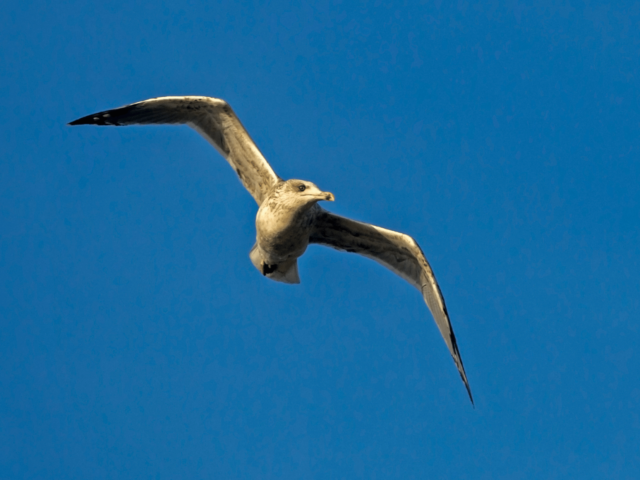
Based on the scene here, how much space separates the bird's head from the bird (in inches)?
17.5

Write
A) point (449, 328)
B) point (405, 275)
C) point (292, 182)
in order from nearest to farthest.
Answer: point (292, 182) → point (449, 328) → point (405, 275)

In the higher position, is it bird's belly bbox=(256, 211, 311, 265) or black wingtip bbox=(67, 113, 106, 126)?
black wingtip bbox=(67, 113, 106, 126)

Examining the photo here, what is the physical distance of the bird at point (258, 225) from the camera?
13.0 m

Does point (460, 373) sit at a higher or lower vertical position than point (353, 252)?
lower

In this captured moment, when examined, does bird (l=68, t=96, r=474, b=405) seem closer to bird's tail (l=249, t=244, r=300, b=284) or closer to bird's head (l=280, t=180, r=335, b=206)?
bird's tail (l=249, t=244, r=300, b=284)

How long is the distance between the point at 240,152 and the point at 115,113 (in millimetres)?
2739

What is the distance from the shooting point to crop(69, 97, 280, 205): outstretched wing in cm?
1335

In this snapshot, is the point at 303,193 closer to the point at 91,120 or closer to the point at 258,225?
the point at 258,225

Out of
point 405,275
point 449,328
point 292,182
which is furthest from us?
point 405,275

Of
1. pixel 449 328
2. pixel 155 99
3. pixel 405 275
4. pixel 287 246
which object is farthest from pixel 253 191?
pixel 449 328

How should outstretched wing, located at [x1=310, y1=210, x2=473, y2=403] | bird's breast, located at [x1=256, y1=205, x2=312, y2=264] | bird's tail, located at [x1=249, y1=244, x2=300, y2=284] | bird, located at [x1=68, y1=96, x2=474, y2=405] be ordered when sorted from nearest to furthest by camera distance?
bird's breast, located at [x1=256, y1=205, x2=312, y2=264]
bird, located at [x1=68, y1=96, x2=474, y2=405]
outstretched wing, located at [x1=310, y1=210, x2=473, y2=403]
bird's tail, located at [x1=249, y1=244, x2=300, y2=284]

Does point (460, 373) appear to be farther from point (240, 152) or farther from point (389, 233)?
point (240, 152)

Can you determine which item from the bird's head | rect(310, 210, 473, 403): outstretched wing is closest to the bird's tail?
rect(310, 210, 473, 403): outstretched wing

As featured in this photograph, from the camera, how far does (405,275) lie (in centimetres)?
1417
